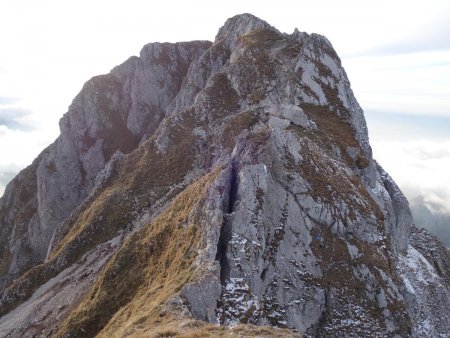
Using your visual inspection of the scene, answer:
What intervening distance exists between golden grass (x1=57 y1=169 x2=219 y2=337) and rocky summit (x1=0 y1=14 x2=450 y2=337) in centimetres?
17

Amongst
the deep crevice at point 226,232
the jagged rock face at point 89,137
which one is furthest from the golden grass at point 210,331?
the jagged rock face at point 89,137

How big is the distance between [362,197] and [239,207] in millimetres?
17282

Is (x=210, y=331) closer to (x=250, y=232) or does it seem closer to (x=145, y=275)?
(x=250, y=232)

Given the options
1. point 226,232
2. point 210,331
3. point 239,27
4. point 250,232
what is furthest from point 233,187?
point 239,27

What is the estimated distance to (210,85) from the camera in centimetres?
7994

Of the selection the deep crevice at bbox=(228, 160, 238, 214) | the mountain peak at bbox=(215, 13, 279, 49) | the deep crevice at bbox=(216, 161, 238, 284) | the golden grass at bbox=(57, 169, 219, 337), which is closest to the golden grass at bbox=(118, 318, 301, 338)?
the golden grass at bbox=(57, 169, 219, 337)

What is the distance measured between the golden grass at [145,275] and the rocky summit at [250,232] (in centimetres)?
17

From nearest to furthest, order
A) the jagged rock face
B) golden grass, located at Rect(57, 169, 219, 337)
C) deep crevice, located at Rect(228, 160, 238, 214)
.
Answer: golden grass, located at Rect(57, 169, 219, 337)
deep crevice, located at Rect(228, 160, 238, 214)
the jagged rock face

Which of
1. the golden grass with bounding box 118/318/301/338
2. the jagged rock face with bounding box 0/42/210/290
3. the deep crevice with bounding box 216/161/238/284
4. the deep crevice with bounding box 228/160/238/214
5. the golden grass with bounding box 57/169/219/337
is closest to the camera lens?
the golden grass with bounding box 118/318/301/338

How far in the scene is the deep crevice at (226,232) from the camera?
35750mm

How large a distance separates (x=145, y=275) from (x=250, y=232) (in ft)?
38.8

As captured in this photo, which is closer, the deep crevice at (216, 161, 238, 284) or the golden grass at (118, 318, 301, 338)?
the golden grass at (118, 318, 301, 338)

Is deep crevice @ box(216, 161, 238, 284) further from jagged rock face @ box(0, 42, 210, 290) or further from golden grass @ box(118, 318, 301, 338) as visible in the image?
jagged rock face @ box(0, 42, 210, 290)

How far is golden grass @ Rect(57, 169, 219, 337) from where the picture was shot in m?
33.6
